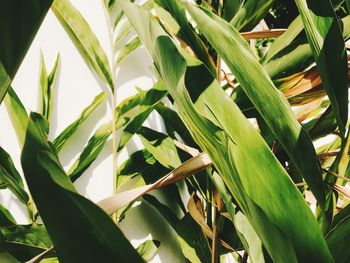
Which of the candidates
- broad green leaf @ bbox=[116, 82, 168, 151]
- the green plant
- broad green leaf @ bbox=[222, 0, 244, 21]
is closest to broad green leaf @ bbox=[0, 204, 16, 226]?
the green plant

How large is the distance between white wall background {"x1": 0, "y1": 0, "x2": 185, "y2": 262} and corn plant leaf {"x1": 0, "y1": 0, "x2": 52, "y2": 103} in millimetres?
491

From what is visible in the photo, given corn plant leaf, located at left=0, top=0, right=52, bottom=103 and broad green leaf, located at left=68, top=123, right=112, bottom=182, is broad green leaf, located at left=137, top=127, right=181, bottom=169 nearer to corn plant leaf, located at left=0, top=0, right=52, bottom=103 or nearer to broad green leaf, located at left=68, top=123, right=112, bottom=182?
broad green leaf, located at left=68, top=123, right=112, bottom=182

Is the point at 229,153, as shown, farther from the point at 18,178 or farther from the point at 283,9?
the point at 283,9

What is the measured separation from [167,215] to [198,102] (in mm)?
424

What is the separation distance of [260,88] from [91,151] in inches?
17.7

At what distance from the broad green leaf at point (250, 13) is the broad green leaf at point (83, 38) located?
0.93 feet

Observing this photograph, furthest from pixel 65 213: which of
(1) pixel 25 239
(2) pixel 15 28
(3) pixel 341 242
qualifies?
(1) pixel 25 239

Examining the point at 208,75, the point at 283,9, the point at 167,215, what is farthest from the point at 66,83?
the point at 283,9

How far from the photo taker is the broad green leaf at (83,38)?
0.67 m

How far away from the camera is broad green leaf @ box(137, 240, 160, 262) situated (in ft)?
2.17

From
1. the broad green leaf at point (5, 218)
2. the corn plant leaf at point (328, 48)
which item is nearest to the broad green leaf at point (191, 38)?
the corn plant leaf at point (328, 48)

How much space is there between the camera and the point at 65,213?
180 millimetres

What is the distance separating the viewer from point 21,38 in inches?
7.4

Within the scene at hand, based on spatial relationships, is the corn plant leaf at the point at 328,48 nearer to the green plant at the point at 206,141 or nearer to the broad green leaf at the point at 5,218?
the green plant at the point at 206,141
